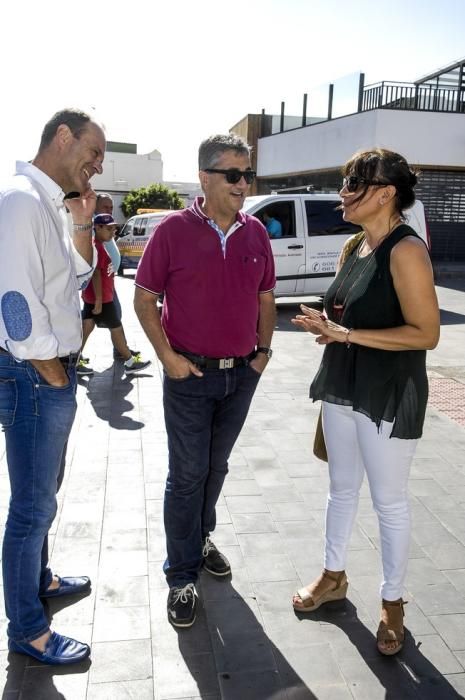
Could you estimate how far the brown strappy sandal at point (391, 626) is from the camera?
108 inches

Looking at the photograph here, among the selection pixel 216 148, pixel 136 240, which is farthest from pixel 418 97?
pixel 216 148

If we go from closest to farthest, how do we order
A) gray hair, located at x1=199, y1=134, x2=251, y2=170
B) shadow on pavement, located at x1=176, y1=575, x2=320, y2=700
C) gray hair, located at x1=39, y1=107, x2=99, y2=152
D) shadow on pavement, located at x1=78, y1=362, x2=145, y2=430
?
gray hair, located at x1=39, y1=107, x2=99, y2=152
shadow on pavement, located at x1=176, y1=575, x2=320, y2=700
gray hair, located at x1=199, y1=134, x2=251, y2=170
shadow on pavement, located at x1=78, y1=362, x2=145, y2=430

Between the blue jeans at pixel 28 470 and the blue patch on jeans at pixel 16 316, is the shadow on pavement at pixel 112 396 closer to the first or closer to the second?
the blue jeans at pixel 28 470

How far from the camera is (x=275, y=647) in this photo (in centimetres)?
279

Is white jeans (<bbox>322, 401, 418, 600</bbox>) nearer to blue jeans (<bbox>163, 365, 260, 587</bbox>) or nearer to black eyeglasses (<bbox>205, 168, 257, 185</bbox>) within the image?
blue jeans (<bbox>163, 365, 260, 587</bbox>)

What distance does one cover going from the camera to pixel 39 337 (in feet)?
7.50

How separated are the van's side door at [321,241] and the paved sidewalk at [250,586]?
21.5 ft

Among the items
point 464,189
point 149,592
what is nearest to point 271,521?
point 149,592

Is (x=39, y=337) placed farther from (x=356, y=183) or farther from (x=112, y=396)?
(x=112, y=396)

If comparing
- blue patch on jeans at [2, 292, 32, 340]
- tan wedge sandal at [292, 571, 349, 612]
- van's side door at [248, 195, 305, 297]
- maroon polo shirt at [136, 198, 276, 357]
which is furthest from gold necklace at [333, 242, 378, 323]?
van's side door at [248, 195, 305, 297]

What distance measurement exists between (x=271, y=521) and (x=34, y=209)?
2.44 m

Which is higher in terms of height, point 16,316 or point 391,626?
point 16,316

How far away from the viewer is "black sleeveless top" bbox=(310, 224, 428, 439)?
8.66 feet

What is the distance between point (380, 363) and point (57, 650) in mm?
1774
